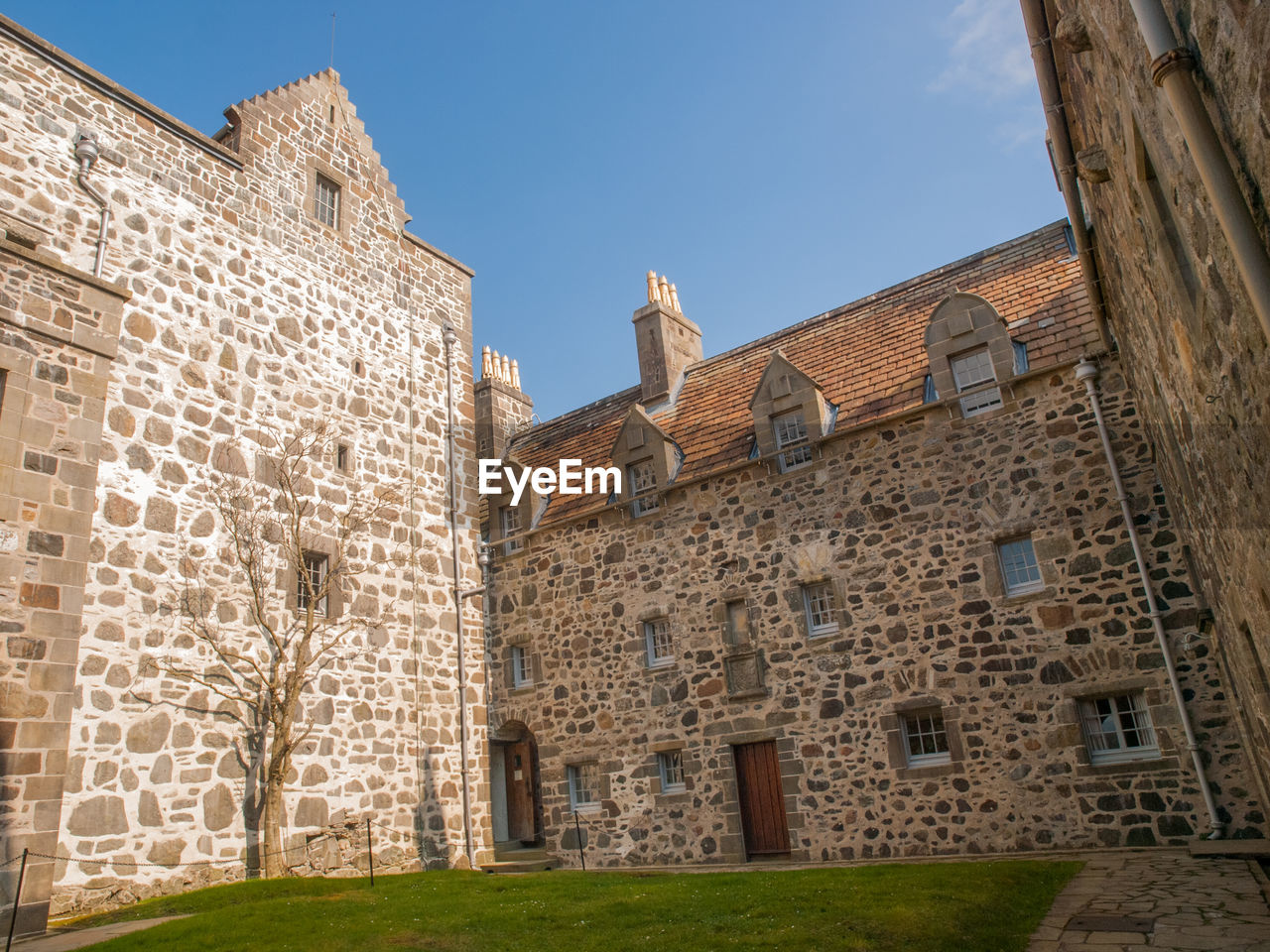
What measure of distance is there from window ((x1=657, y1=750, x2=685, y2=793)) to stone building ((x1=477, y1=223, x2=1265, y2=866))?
6 cm

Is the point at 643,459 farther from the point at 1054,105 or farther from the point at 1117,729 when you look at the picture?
the point at 1054,105

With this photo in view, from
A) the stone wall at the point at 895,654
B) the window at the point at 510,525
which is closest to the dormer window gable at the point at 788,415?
the stone wall at the point at 895,654

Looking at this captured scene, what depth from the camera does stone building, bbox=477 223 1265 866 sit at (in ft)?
38.1

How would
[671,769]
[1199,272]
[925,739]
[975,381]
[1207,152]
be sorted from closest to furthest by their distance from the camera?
[1207,152] → [1199,272] → [925,739] → [975,381] → [671,769]

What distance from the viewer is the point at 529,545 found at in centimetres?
1823

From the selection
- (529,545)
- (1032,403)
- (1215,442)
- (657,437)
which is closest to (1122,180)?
(1215,442)

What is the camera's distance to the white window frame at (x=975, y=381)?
13.4 m

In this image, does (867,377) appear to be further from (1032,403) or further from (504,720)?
(504,720)

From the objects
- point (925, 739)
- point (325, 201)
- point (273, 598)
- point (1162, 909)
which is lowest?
point (1162, 909)

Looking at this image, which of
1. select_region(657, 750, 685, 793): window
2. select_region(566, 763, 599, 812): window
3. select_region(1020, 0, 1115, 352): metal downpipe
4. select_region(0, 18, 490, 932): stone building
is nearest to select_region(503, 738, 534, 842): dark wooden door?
select_region(566, 763, 599, 812): window

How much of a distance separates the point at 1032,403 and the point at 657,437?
265 inches

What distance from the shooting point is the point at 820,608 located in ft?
46.9

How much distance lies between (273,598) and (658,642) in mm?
6852

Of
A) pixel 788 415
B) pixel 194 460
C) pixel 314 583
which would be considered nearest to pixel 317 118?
pixel 194 460
